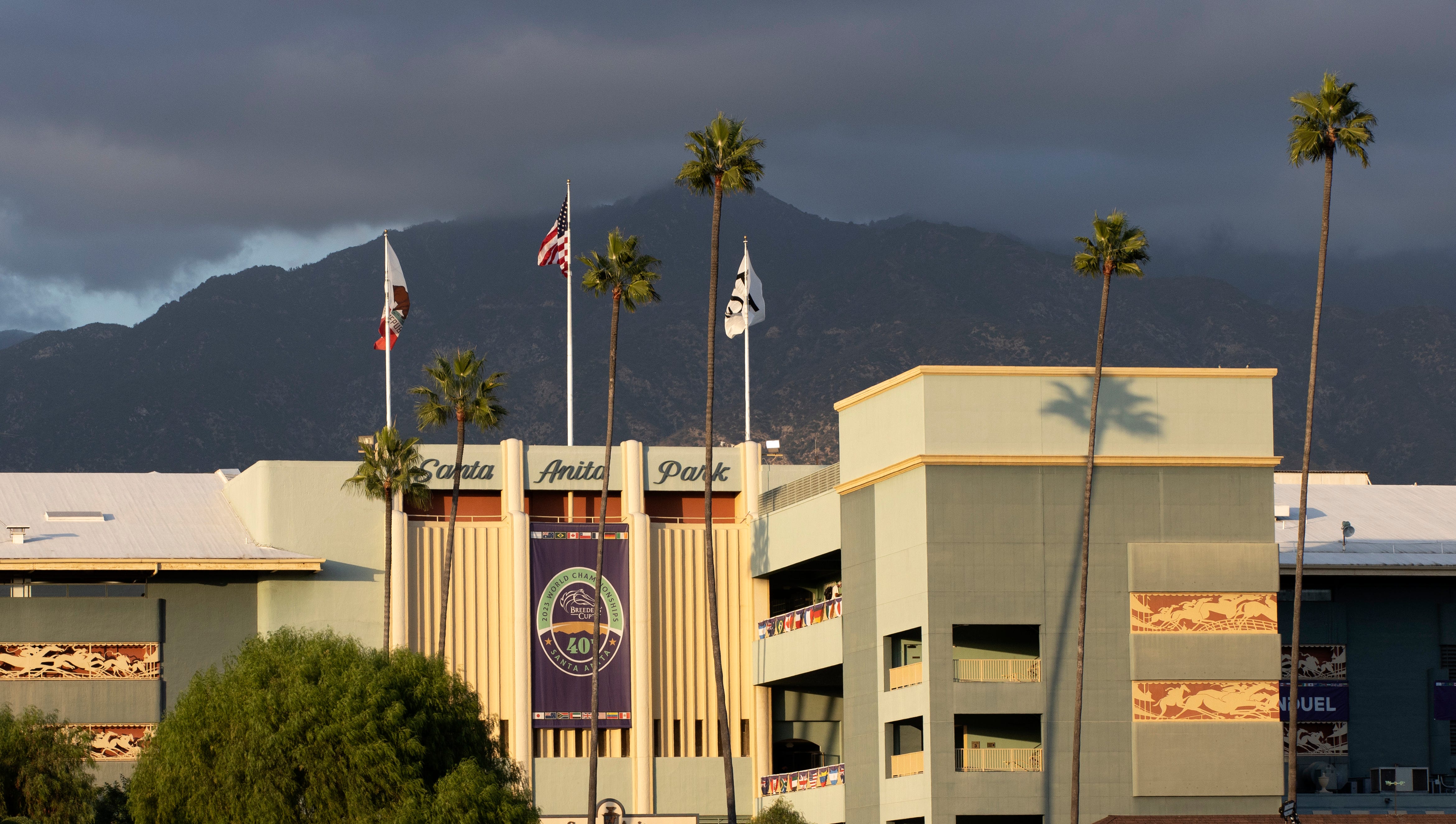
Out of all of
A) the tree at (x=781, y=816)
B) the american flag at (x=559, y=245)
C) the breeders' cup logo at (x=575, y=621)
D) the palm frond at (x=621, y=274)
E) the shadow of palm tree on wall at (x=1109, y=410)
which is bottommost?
the tree at (x=781, y=816)

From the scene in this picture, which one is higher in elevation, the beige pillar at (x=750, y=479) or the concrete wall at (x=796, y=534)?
the beige pillar at (x=750, y=479)

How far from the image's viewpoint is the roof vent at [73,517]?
80.7m

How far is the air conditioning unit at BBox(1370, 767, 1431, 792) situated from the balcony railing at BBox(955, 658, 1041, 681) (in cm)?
1722

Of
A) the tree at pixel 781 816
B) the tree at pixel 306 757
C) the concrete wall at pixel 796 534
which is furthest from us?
the concrete wall at pixel 796 534

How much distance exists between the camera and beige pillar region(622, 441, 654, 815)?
262ft

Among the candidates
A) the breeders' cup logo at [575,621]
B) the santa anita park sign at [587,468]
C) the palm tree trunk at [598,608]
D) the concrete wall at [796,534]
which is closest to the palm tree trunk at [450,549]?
the santa anita park sign at [587,468]

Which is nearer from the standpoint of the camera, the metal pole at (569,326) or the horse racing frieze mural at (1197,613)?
the horse racing frieze mural at (1197,613)

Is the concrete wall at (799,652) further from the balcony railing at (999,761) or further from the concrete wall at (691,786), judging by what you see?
the balcony railing at (999,761)

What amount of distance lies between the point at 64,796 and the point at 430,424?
21823mm

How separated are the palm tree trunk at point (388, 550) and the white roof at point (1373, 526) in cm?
3504

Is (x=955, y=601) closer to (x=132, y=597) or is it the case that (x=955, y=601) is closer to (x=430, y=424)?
(x=430, y=424)

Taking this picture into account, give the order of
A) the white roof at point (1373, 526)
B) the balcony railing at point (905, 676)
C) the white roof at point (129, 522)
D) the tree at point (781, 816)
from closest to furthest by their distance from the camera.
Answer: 1. the balcony railing at point (905, 676)
2. the tree at point (781, 816)
3. the white roof at point (1373, 526)
4. the white roof at point (129, 522)

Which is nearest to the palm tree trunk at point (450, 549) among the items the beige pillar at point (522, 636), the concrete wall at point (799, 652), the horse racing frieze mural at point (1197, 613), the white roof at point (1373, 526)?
the beige pillar at point (522, 636)

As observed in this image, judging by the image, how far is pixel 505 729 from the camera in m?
79.8
